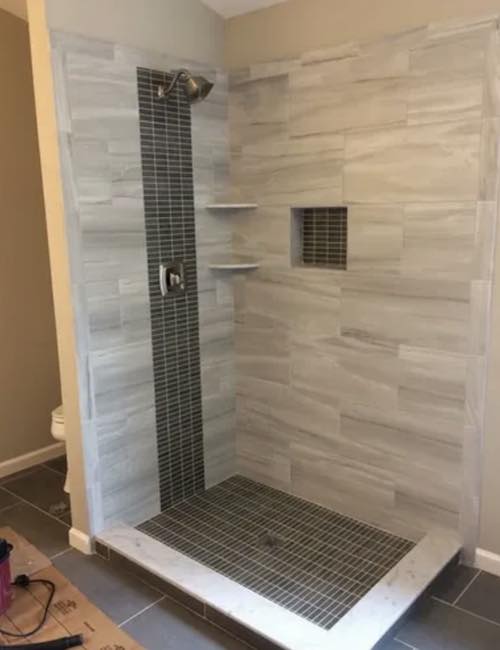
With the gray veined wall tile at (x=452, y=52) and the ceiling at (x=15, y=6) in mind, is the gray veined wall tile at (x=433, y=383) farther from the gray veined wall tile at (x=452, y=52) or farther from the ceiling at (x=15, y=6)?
the ceiling at (x=15, y=6)

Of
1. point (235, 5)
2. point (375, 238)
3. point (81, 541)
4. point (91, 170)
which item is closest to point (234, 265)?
point (375, 238)

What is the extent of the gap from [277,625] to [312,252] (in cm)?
160

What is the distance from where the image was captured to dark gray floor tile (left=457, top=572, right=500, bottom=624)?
2197mm

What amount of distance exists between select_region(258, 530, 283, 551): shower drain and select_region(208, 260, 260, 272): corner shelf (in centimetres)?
127

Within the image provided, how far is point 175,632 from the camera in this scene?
212 cm

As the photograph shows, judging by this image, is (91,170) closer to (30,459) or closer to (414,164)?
(414,164)

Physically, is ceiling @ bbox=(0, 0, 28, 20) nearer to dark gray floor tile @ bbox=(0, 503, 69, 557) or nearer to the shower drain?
dark gray floor tile @ bbox=(0, 503, 69, 557)

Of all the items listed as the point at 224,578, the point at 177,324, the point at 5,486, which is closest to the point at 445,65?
the point at 177,324

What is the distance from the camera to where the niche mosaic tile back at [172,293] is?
8.57 feet

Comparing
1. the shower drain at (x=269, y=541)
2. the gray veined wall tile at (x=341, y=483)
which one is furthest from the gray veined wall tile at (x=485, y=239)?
the shower drain at (x=269, y=541)

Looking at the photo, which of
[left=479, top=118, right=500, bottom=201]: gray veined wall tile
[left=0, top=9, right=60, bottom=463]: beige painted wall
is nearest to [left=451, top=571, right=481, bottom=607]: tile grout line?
[left=479, top=118, right=500, bottom=201]: gray veined wall tile

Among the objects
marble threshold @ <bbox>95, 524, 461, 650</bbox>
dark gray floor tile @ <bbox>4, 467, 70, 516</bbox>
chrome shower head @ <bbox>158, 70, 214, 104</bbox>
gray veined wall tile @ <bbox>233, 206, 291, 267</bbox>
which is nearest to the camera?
marble threshold @ <bbox>95, 524, 461, 650</bbox>

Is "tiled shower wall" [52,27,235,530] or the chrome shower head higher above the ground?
the chrome shower head

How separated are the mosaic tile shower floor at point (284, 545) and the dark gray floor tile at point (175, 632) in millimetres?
232
